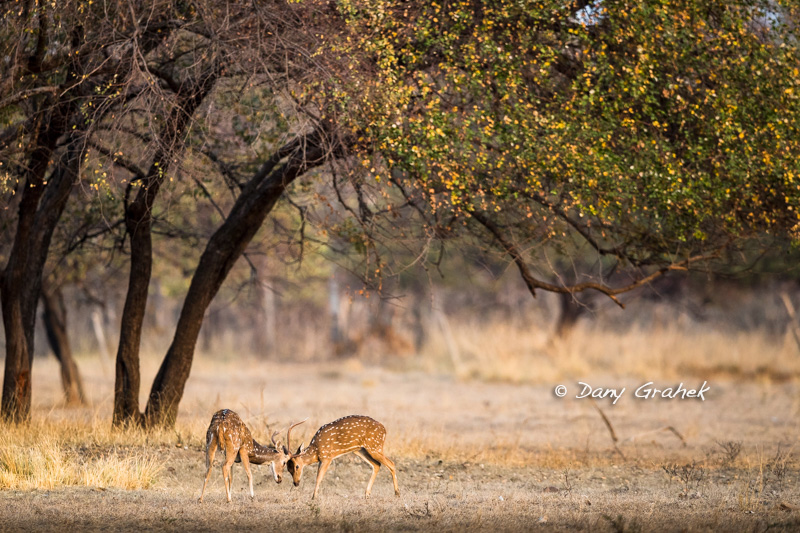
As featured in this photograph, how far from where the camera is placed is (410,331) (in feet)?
114

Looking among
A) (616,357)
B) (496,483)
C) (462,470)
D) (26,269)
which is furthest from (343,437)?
(616,357)

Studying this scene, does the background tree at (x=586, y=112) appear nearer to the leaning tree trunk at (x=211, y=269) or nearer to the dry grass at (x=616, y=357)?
the leaning tree trunk at (x=211, y=269)

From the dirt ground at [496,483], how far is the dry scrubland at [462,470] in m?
0.02

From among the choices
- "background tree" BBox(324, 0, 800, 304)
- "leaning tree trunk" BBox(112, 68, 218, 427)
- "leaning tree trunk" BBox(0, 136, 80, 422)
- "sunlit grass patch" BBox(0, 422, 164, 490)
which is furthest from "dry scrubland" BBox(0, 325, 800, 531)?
"background tree" BBox(324, 0, 800, 304)

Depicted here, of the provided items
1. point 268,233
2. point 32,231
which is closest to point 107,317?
point 268,233

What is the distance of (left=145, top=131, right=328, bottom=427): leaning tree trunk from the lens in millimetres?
10531

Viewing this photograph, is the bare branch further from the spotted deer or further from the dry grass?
the dry grass

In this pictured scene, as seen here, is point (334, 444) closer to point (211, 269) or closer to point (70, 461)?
point (70, 461)

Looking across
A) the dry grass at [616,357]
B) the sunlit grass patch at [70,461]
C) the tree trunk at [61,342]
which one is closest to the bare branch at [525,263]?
the sunlit grass patch at [70,461]

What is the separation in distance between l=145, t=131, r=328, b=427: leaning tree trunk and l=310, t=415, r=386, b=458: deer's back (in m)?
3.52

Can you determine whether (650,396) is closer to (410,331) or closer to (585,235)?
(585,235)

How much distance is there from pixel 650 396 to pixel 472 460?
11.7 m

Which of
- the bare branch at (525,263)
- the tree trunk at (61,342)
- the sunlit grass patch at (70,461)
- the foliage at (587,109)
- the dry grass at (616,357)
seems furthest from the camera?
the dry grass at (616,357)

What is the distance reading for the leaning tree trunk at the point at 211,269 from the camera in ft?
34.6
